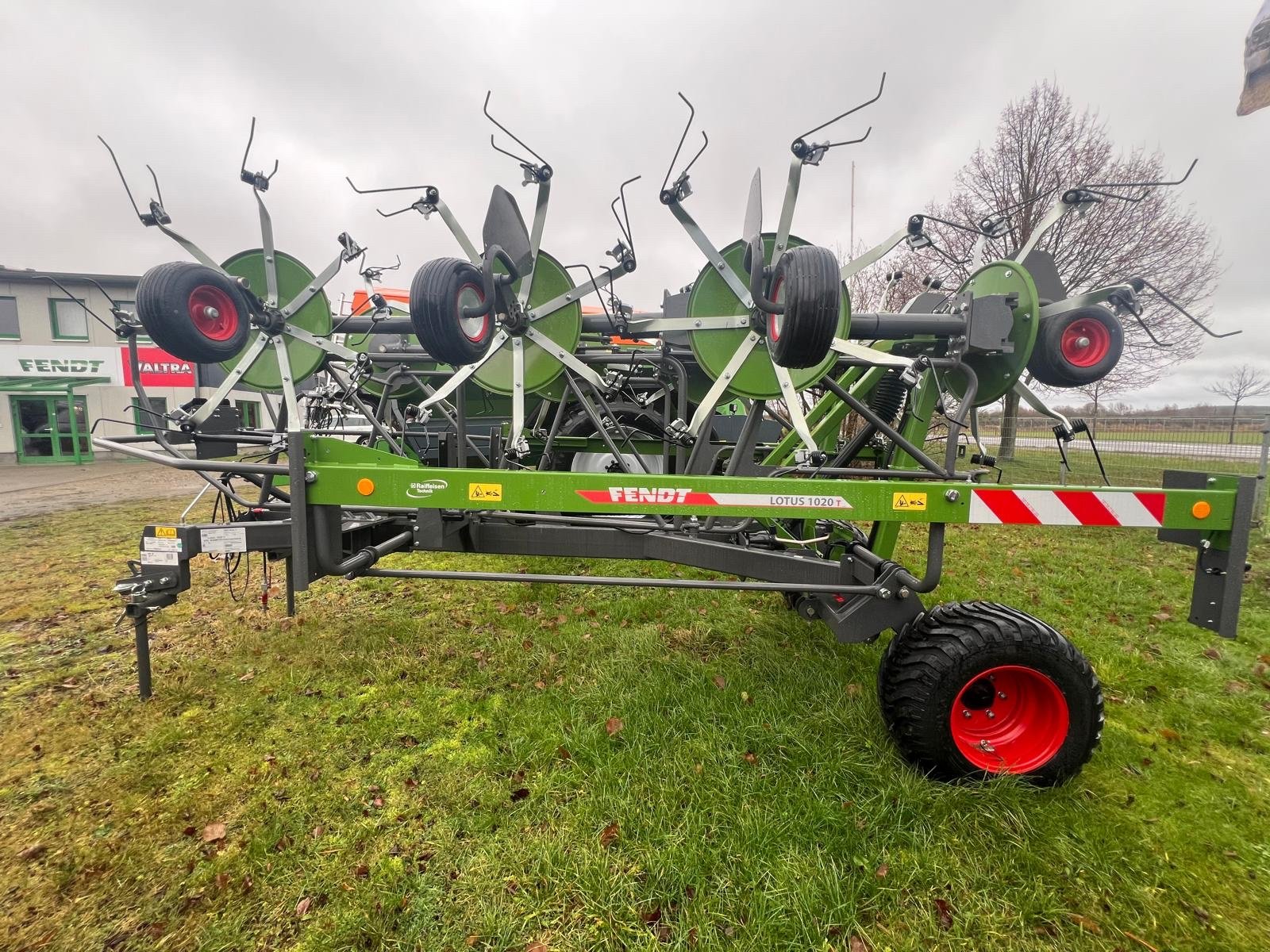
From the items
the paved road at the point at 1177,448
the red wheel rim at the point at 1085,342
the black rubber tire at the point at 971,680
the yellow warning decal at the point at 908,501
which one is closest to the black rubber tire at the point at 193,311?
the yellow warning decal at the point at 908,501

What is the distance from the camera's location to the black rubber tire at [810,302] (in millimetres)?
2279

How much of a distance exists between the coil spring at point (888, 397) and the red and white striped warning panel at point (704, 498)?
2234 millimetres

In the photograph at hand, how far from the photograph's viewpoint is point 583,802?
2385 millimetres

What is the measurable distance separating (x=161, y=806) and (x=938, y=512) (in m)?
3.59

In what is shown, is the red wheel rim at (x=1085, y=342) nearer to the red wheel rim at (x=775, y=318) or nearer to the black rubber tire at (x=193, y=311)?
the red wheel rim at (x=775, y=318)

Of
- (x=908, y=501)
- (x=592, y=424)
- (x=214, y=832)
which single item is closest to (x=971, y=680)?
(x=908, y=501)

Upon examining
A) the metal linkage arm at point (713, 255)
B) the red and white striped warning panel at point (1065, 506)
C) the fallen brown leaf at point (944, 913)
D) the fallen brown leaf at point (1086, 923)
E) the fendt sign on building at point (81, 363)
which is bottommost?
the fallen brown leaf at point (944, 913)

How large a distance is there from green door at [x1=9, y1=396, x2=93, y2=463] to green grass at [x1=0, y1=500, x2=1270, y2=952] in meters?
21.0

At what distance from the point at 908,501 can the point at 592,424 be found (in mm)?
3608

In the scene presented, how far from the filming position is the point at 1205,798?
2.44 meters

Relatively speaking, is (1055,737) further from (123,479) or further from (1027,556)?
(123,479)

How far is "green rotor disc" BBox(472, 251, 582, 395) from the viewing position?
3562mm

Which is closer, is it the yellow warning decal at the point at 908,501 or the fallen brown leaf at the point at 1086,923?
the fallen brown leaf at the point at 1086,923

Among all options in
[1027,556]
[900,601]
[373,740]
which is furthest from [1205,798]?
[1027,556]
